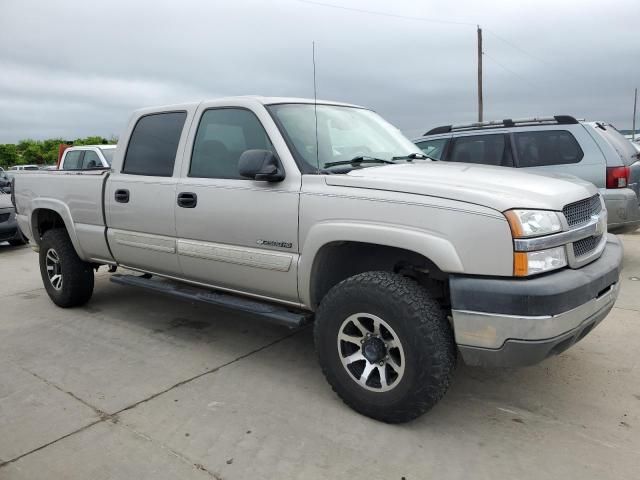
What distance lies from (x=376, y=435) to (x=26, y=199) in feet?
14.6

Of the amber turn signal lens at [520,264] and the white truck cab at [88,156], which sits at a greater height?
the white truck cab at [88,156]

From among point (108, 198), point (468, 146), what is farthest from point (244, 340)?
point (468, 146)

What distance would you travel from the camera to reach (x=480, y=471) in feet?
8.45

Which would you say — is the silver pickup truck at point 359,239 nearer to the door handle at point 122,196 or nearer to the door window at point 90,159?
the door handle at point 122,196

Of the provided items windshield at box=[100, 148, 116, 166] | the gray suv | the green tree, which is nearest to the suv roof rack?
the gray suv

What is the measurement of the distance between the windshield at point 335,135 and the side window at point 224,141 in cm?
19

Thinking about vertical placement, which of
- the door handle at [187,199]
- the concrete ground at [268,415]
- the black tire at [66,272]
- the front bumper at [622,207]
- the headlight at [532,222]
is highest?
the door handle at [187,199]

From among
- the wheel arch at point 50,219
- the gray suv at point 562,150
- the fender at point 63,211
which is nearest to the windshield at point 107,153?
the wheel arch at point 50,219

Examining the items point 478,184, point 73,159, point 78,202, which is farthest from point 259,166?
point 73,159

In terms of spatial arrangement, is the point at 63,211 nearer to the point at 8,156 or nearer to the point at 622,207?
the point at 622,207

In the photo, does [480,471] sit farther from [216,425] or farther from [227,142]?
[227,142]

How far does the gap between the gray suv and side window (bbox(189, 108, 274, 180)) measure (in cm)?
277

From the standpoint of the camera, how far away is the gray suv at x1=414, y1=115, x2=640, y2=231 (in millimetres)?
6000

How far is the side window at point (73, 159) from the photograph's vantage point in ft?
37.0
